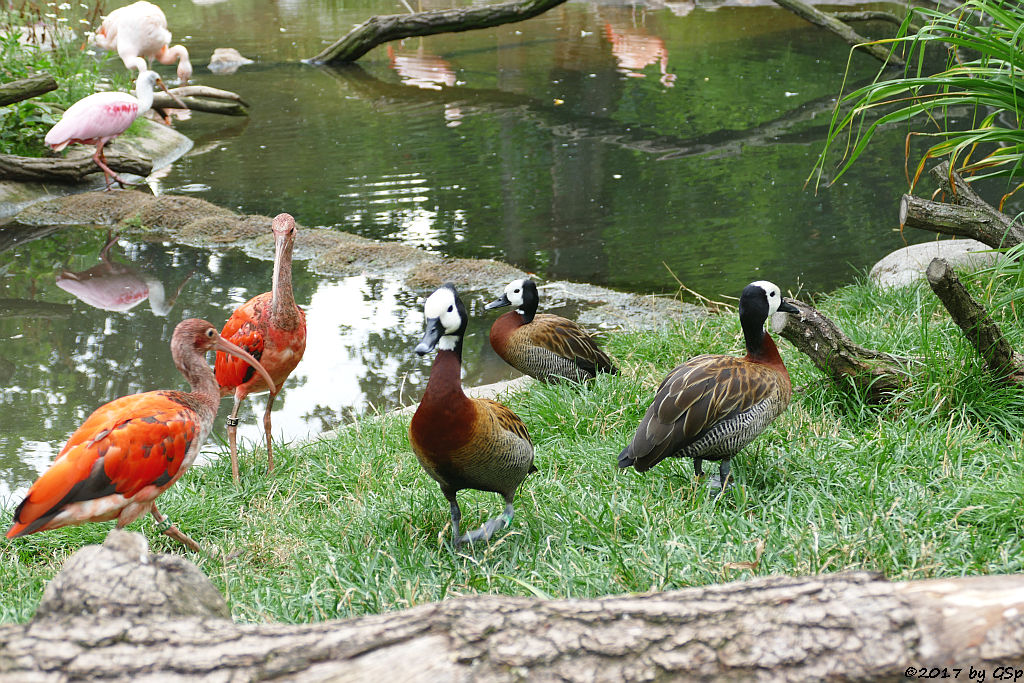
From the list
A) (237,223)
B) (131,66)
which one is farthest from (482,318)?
(131,66)

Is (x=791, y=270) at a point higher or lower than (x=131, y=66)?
lower

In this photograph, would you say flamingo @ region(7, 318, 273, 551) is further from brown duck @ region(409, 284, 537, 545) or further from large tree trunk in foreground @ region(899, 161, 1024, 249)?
large tree trunk in foreground @ region(899, 161, 1024, 249)

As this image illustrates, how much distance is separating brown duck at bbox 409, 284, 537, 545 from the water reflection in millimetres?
1929

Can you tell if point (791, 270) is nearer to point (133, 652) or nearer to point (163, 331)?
point (163, 331)

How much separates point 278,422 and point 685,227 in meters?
4.38

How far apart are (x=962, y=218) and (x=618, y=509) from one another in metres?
2.16

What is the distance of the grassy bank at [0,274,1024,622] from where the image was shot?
104 inches

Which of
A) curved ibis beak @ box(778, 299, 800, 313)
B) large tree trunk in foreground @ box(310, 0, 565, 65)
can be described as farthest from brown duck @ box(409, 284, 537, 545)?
large tree trunk in foreground @ box(310, 0, 565, 65)

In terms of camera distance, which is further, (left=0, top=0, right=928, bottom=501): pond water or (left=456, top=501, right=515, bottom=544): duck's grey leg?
(left=0, top=0, right=928, bottom=501): pond water

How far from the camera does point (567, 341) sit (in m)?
4.80

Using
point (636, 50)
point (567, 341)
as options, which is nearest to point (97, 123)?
point (567, 341)

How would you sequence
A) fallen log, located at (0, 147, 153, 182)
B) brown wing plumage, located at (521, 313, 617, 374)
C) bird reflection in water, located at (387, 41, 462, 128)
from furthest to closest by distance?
bird reflection in water, located at (387, 41, 462, 128) < fallen log, located at (0, 147, 153, 182) < brown wing plumage, located at (521, 313, 617, 374)

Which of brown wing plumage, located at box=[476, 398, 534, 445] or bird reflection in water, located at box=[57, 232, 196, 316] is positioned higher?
brown wing plumage, located at box=[476, 398, 534, 445]

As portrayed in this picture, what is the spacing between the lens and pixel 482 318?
6762 millimetres
